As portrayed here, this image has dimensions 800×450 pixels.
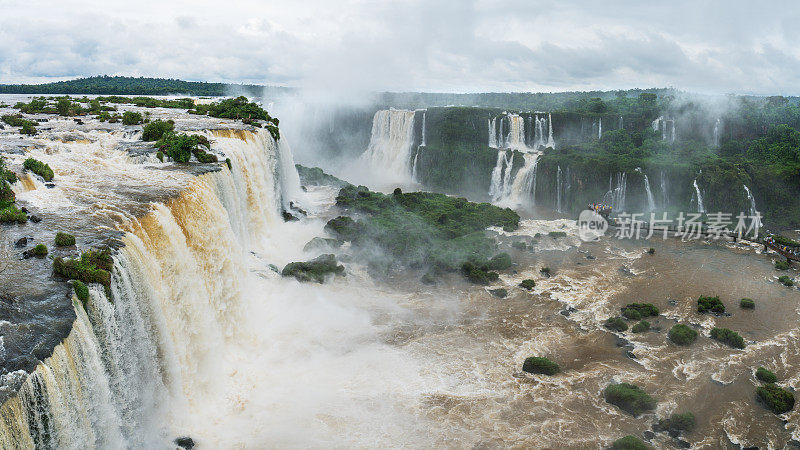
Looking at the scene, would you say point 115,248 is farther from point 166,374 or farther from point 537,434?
point 537,434

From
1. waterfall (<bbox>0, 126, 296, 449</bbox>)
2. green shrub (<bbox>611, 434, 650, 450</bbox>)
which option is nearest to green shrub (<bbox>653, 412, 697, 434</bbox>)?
green shrub (<bbox>611, 434, 650, 450</bbox>)

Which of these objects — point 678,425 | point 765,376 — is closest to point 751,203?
point 765,376

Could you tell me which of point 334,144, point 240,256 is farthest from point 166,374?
point 334,144

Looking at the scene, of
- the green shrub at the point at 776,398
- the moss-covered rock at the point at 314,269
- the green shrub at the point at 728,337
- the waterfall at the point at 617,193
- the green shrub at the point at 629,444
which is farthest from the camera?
the waterfall at the point at 617,193

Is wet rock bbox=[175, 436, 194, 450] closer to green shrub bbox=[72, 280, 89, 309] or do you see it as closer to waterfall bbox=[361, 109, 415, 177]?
green shrub bbox=[72, 280, 89, 309]

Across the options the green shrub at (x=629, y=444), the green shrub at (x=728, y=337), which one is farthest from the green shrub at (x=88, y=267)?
the green shrub at (x=728, y=337)
